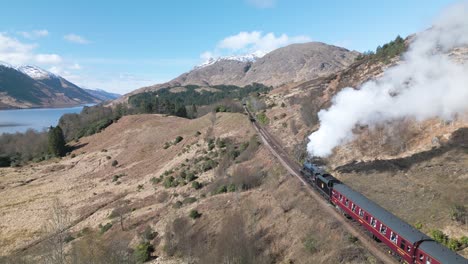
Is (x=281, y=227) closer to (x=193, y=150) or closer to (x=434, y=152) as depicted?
(x=434, y=152)

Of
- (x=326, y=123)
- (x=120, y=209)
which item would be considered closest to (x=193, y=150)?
(x=120, y=209)

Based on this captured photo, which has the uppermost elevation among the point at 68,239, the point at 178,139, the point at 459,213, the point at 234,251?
the point at 178,139

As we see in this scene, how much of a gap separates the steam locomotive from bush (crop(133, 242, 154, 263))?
17543mm

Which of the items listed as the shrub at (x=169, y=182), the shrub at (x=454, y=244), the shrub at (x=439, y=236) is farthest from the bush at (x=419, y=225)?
the shrub at (x=169, y=182)

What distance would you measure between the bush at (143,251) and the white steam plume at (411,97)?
877 inches

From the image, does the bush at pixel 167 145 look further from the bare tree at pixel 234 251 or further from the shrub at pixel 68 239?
the bare tree at pixel 234 251

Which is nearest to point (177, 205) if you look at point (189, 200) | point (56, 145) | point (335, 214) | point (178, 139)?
point (189, 200)

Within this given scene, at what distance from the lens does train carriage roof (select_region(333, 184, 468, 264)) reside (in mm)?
16547

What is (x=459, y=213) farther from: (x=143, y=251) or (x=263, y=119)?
(x=263, y=119)

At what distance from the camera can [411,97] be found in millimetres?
44688

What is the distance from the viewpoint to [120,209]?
4225 centimetres

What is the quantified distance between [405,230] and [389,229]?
106 centimetres

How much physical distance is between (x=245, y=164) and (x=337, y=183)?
1949cm

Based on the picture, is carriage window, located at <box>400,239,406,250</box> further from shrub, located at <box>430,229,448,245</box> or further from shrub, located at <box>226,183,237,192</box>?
shrub, located at <box>226,183,237,192</box>
